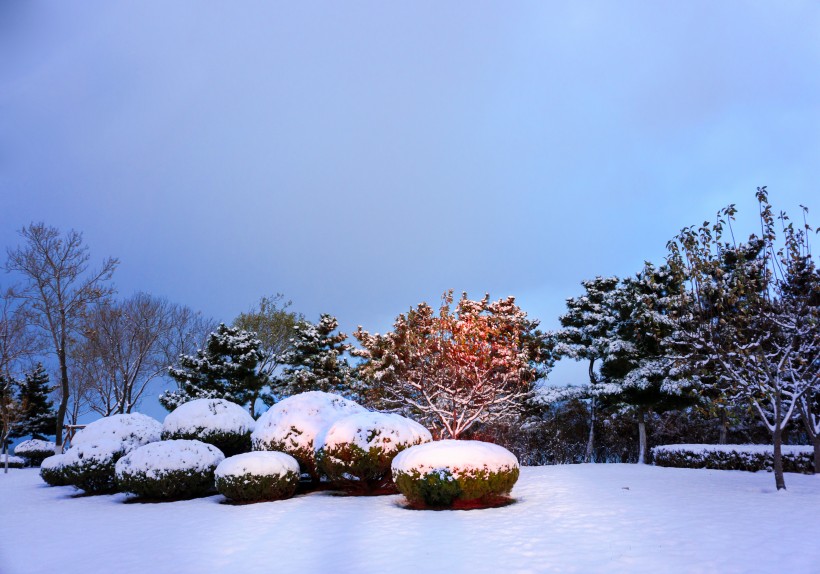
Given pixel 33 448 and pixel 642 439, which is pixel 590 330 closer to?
pixel 642 439

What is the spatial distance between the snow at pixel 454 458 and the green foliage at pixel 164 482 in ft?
14.8

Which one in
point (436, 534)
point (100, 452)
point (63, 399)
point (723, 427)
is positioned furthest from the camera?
point (63, 399)

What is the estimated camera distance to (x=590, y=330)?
2184cm

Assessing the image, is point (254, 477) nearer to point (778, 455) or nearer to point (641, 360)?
point (778, 455)

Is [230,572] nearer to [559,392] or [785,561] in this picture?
[785,561]

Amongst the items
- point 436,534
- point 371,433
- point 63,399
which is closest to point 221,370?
point 63,399

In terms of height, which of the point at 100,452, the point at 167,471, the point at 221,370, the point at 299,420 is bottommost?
the point at 167,471

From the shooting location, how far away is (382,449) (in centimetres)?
1120

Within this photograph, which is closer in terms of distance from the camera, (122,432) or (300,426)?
(300,426)

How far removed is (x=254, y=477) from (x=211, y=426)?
3.50m

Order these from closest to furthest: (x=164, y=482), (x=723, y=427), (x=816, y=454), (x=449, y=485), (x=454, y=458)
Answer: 1. (x=449, y=485)
2. (x=454, y=458)
3. (x=164, y=482)
4. (x=816, y=454)
5. (x=723, y=427)

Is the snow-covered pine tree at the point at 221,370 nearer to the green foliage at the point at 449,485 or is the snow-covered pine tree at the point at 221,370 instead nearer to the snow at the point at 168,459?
the snow at the point at 168,459

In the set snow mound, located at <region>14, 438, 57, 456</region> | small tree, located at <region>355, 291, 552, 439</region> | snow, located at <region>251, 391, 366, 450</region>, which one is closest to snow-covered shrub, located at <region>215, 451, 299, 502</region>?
snow, located at <region>251, 391, 366, 450</region>

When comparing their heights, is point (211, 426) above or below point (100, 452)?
above
